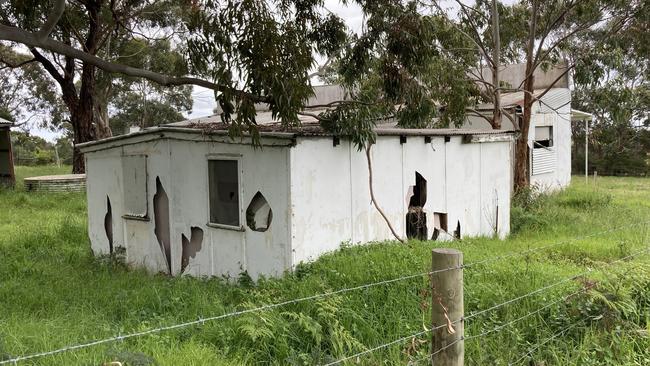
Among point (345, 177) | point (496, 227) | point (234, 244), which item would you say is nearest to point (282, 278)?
point (234, 244)

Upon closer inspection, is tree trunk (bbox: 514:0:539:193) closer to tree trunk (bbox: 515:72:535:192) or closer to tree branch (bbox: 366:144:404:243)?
tree trunk (bbox: 515:72:535:192)

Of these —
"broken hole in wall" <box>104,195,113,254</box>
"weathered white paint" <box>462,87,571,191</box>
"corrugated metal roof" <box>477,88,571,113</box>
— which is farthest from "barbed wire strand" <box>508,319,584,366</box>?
"corrugated metal roof" <box>477,88,571,113</box>

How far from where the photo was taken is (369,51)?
27.2ft

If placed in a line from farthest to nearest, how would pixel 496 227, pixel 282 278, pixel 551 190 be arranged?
pixel 551 190, pixel 496 227, pixel 282 278

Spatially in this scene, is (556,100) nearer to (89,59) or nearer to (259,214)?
(259,214)

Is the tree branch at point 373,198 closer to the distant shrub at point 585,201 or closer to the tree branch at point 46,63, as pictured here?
the distant shrub at point 585,201

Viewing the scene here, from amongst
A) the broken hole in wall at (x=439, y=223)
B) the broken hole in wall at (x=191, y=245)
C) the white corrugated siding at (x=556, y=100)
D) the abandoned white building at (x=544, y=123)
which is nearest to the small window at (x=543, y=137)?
the abandoned white building at (x=544, y=123)

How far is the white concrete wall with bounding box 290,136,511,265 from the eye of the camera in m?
7.15

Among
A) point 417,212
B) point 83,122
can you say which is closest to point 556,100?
point 417,212

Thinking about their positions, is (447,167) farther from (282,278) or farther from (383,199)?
(282,278)

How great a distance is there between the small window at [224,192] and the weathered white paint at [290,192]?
0.11 m

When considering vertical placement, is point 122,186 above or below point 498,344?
above

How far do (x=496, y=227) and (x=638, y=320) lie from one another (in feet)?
19.5

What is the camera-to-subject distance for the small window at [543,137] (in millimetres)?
18047
